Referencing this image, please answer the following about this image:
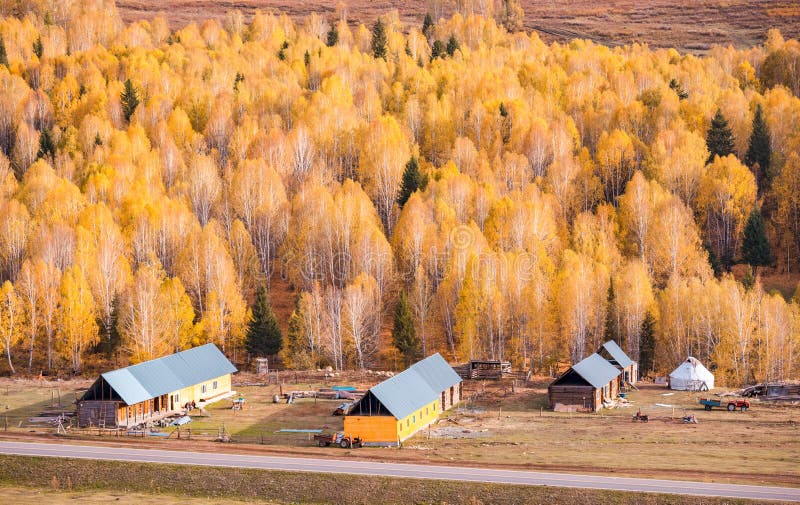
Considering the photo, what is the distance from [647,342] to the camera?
82438mm

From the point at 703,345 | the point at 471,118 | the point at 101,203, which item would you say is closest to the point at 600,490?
the point at 703,345

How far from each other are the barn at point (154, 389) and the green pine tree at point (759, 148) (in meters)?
76.9

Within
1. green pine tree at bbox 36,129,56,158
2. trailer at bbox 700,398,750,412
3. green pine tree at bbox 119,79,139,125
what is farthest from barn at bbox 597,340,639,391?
green pine tree at bbox 119,79,139,125

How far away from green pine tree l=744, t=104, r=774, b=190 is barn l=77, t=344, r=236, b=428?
7687cm

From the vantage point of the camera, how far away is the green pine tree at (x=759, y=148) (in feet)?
379

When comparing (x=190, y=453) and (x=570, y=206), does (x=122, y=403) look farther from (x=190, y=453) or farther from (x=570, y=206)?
(x=570, y=206)

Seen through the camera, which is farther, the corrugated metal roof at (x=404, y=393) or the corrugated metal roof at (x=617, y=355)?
the corrugated metal roof at (x=617, y=355)

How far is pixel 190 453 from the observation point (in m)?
51.2

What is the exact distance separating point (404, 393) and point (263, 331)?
1224 inches

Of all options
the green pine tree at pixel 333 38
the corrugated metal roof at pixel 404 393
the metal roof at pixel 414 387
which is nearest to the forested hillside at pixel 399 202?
the green pine tree at pixel 333 38

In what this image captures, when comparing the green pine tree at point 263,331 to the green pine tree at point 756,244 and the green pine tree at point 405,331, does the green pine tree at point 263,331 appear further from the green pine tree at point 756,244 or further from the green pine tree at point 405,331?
the green pine tree at point 756,244

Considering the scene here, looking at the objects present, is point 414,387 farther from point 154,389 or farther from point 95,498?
point 95,498

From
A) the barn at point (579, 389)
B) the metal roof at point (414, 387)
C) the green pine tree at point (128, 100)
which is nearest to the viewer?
the metal roof at point (414, 387)

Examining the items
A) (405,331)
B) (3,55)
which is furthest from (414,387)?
(3,55)
